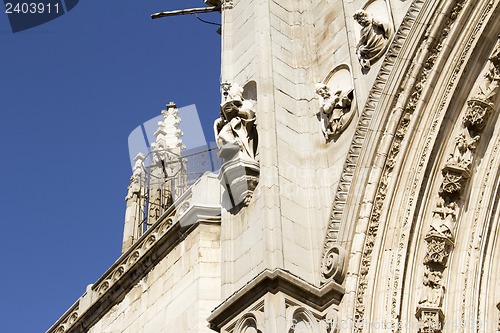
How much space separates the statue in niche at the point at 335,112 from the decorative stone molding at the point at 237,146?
2.93 feet

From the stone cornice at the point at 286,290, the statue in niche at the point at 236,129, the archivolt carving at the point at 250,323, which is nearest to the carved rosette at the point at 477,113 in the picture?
the stone cornice at the point at 286,290

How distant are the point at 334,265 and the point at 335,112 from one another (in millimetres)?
2394

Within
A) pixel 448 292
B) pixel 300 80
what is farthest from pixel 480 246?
pixel 300 80

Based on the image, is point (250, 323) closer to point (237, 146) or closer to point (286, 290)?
point (286, 290)

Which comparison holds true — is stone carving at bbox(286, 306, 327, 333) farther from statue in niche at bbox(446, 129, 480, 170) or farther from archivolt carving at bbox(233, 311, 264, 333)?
statue in niche at bbox(446, 129, 480, 170)

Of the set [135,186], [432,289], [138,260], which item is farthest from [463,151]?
[135,186]

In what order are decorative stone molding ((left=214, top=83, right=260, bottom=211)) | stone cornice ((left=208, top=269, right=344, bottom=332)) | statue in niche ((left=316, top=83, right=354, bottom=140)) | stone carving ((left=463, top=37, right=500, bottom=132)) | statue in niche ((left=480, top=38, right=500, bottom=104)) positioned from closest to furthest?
stone cornice ((left=208, top=269, right=344, bottom=332)) < stone carving ((left=463, top=37, right=500, bottom=132)) < statue in niche ((left=480, top=38, right=500, bottom=104)) < decorative stone molding ((left=214, top=83, right=260, bottom=211)) < statue in niche ((left=316, top=83, right=354, bottom=140))

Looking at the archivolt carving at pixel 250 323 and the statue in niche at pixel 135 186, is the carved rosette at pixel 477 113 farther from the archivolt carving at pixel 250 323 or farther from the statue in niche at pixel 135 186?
the statue in niche at pixel 135 186

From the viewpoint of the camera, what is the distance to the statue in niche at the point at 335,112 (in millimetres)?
12172

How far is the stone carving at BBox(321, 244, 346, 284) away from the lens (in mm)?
10672

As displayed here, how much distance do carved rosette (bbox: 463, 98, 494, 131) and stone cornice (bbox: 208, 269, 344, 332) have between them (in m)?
2.51

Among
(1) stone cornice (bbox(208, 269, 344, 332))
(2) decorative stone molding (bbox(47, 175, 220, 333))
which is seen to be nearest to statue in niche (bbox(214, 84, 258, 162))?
(2) decorative stone molding (bbox(47, 175, 220, 333))

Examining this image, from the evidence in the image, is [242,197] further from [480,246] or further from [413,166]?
[480,246]

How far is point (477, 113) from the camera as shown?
1129 cm
